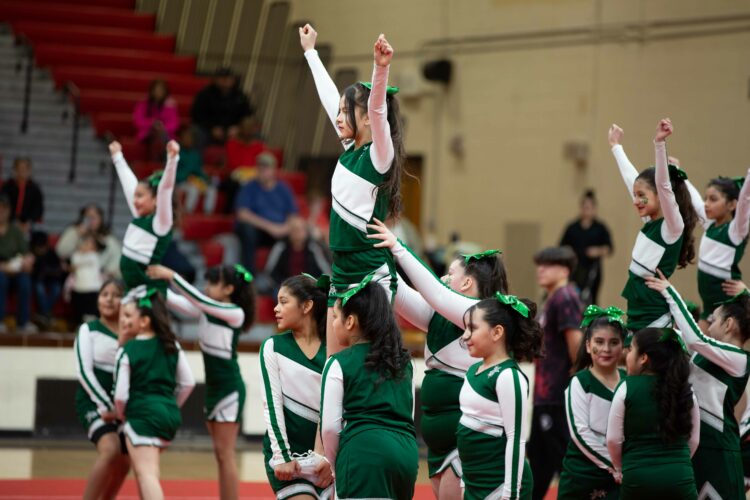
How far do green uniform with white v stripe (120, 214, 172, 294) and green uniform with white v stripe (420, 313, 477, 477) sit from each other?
2852 millimetres

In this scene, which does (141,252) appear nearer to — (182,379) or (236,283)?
(236,283)

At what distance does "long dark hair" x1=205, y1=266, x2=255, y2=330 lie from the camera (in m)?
7.33

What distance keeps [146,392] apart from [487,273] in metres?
2.20

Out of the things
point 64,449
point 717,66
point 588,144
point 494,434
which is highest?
point 717,66

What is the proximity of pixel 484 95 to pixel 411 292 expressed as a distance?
10.6 meters

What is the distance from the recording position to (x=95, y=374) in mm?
6992

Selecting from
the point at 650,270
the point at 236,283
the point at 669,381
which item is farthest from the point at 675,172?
the point at 236,283

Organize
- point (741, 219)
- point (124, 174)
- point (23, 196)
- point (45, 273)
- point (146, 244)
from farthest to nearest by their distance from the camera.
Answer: point (23, 196) → point (45, 273) → point (124, 174) → point (146, 244) → point (741, 219)

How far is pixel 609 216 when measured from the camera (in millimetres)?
14219

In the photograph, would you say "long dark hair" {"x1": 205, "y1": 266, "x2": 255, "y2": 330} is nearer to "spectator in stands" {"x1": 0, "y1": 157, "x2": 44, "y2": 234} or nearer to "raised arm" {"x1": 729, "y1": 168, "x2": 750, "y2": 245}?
"raised arm" {"x1": 729, "y1": 168, "x2": 750, "y2": 245}

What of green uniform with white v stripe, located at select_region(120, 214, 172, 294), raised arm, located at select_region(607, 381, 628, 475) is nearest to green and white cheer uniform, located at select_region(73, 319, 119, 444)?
green uniform with white v stripe, located at select_region(120, 214, 172, 294)

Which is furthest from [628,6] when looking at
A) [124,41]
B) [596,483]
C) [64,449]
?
[596,483]

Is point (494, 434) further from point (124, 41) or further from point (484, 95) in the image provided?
point (124, 41)

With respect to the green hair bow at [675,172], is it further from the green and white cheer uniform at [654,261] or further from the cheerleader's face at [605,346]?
the cheerleader's face at [605,346]
